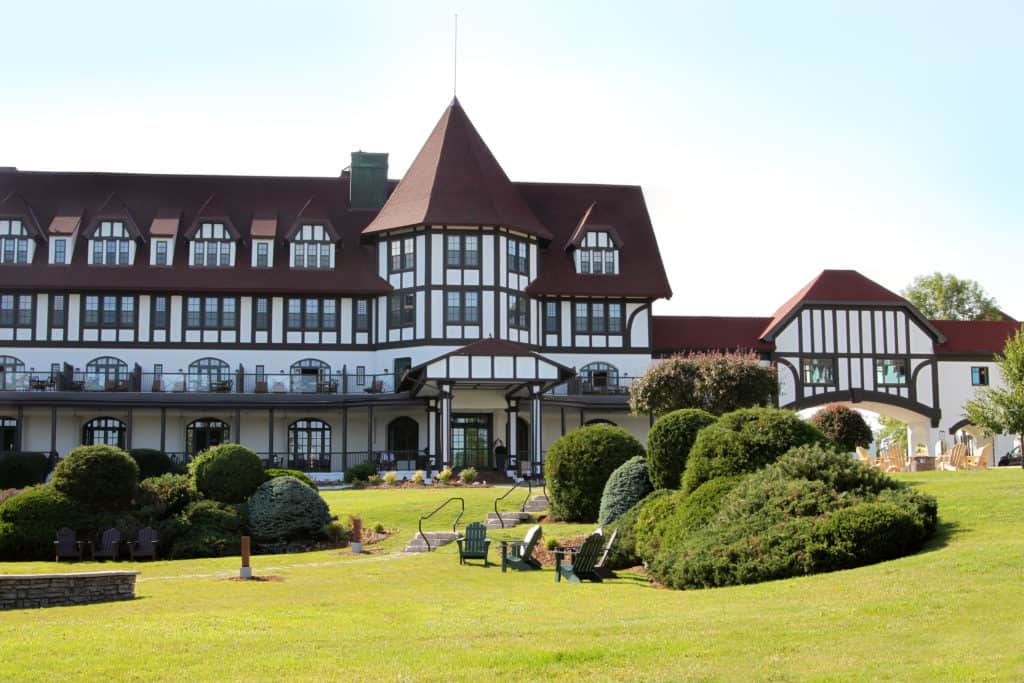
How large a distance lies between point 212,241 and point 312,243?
170 inches

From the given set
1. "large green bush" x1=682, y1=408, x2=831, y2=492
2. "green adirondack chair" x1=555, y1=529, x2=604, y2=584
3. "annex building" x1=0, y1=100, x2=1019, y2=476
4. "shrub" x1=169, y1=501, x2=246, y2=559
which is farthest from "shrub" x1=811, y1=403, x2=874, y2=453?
"green adirondack chair" x1=555, y1=529, x2=604, y2=584

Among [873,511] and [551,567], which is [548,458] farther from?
[873,511]

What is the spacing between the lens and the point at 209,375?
1988 inches

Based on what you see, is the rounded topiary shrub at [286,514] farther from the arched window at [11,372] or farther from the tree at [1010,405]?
the arched window at [11,372]

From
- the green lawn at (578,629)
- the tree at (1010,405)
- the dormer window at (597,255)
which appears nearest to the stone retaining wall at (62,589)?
the green lawn at (578,629)

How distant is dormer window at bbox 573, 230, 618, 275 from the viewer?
54.6 meters

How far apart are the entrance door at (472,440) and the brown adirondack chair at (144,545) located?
2535 centimetres

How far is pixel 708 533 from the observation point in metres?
18.8

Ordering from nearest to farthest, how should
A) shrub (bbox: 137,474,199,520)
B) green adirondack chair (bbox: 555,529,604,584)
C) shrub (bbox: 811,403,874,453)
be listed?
green adirondack chair (bbox: 555,529,604,584), shrub (bbox: 137,474,199,520), shrub (bbox: 811,403,874,453)

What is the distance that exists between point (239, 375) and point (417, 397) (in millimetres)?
7851

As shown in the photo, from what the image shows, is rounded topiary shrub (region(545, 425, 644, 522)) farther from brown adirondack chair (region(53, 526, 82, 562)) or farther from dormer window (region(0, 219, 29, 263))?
dormer window (region(0, 219, 29, 263))

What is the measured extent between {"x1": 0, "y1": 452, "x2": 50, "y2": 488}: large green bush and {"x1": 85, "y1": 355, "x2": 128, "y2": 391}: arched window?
28.3 ft

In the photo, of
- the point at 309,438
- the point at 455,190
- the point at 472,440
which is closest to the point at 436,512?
the point at 472,440

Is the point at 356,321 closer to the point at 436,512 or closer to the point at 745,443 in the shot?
the point at 436,512
